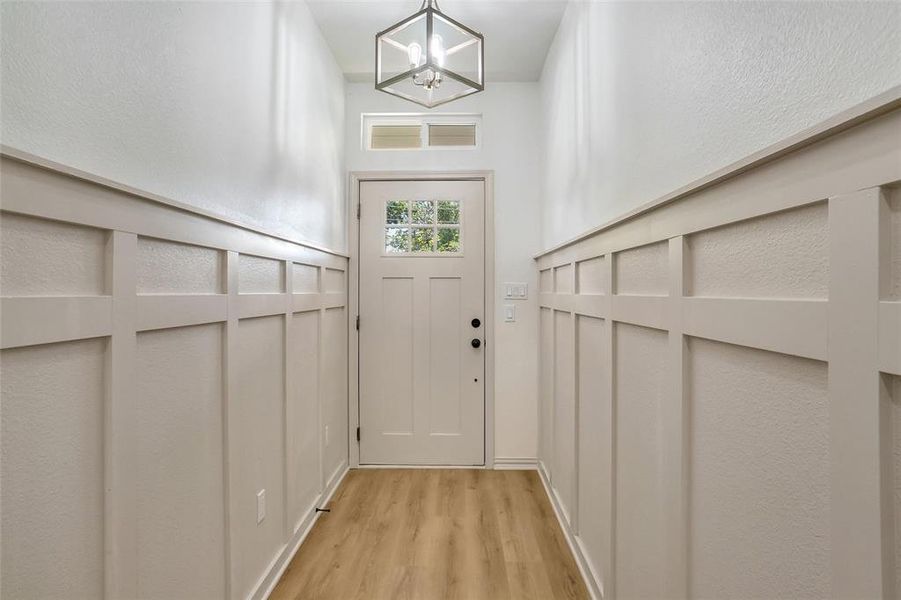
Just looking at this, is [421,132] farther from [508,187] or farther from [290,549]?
[290,549]

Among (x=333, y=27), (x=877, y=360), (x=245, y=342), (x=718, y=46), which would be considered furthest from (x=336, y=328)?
(x=877, y=360)

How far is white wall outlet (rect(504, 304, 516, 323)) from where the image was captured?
3004 mm

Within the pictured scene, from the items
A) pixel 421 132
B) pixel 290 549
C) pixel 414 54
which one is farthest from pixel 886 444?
pixel 421 132

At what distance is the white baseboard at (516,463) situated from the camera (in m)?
3.00

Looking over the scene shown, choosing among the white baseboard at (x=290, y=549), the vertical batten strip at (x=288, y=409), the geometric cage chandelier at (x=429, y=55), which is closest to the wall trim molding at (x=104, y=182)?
the vertical batten strip at (x=288, y=409)

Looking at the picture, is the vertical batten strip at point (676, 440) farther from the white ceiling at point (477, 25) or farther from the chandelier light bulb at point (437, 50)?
the white ceiling at point (477, 25)

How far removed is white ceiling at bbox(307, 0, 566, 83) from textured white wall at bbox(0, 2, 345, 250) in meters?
0.22

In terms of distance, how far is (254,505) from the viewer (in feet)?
5.38

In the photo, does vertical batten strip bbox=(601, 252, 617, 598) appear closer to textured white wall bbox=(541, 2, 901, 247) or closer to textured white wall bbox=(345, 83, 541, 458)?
textured white wall bbox=(541, 2, 901, 247)

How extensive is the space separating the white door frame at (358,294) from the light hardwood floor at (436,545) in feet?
1.09

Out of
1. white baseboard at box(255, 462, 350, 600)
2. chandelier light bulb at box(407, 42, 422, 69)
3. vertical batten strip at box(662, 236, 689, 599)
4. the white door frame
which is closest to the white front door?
the white door frame

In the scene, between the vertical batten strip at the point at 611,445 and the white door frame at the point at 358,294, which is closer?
the vertical batten strip at the point at 611,445

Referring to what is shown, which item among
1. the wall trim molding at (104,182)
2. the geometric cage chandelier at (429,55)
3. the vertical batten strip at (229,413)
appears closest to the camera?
the wall trim molding at (104,182)

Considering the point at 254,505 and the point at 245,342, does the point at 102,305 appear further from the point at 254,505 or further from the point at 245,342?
the point at 254,505
